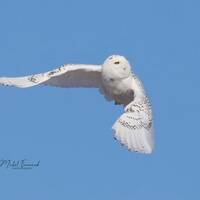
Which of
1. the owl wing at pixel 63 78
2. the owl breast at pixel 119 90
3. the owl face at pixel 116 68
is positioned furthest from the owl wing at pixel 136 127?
the owl wing at pixel 63 78

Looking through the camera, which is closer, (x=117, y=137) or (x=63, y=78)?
(x=117, y=137)

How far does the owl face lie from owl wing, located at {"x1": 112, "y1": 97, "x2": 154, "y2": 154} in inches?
14.6

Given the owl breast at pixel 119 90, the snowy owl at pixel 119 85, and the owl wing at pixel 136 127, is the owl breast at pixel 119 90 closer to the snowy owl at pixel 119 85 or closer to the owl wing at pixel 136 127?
the snowy owl at pixel 119 85

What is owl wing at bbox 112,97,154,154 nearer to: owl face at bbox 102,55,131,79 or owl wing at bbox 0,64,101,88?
owl face at bbox 102,55,131,79

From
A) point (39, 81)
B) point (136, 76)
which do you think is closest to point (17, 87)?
point (39, 81)

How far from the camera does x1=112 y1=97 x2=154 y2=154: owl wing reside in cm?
1711

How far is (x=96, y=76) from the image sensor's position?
18.0 metres

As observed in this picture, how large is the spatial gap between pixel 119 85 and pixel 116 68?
0.22m

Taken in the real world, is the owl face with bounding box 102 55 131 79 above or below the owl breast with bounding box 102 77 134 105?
above

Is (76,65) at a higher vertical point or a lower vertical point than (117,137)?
higher

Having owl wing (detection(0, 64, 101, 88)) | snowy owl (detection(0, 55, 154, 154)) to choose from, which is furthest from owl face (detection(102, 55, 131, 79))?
owl wing (detection(0, 64, 101, 88))

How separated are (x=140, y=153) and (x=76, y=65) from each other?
5.28 feet

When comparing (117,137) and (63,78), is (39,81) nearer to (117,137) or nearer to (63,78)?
(63,78)

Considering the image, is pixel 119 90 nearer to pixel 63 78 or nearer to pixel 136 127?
pixel 136 127
